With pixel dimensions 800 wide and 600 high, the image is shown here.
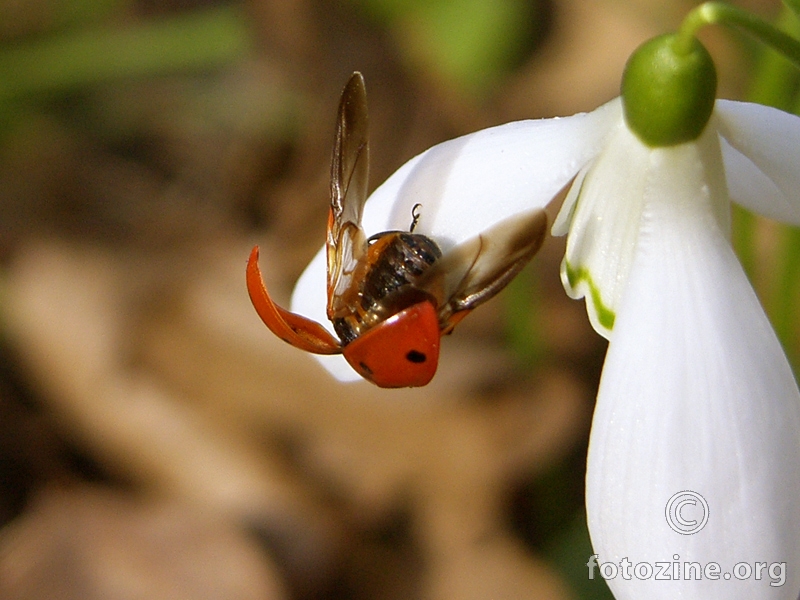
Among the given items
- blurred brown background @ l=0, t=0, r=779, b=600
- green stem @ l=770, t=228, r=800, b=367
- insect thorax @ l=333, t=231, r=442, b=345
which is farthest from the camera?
blurred brown background @ l=0, t=0, r=779, b=600

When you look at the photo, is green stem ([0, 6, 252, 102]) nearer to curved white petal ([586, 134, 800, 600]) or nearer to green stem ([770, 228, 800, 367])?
green stem ([770, 228, 800, 367])

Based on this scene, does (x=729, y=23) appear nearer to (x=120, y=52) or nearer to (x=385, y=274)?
(x=385, y=274)

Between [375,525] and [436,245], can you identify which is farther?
[375,525]

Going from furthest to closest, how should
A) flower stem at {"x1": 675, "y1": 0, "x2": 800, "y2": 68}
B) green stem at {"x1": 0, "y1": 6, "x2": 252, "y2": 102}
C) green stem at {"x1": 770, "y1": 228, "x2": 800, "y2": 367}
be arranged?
green stem at {"x1": 0, "y1": 6, "x2": 252, "y2": 102} < green stem at {"x1": 770, "y1": 228, "x2": 800, "y2": 367} < flower stem at {"x1": 675, "y1": 0, "x2": 800, "y2": 68}

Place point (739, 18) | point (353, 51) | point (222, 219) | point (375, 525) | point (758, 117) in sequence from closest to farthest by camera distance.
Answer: point (739, 18)
point (758, 117)
point (375, 525)
point (222, 219)
point (353, 51)

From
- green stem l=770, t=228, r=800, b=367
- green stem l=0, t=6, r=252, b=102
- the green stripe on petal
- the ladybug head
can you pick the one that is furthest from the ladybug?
green stem l=0, t=6, r=252, b=102

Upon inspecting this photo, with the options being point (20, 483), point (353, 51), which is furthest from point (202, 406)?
point (353, 51)

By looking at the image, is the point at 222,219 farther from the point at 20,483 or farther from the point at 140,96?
the point at 20,483
